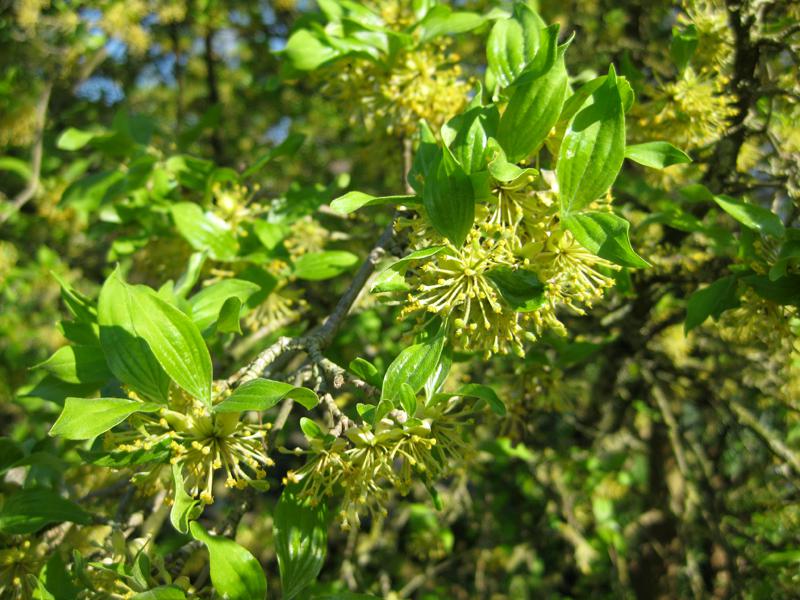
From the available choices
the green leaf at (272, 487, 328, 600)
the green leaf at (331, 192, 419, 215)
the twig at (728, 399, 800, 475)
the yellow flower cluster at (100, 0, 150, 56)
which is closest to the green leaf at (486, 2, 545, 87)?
the green leaf at (331, 192, 419, 215)

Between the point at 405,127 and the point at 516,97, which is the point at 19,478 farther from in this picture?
the point at 516,97

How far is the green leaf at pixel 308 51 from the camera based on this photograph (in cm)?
149

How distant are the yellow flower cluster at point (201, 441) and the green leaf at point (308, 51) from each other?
0.84 meters

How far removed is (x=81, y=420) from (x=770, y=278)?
114 cm

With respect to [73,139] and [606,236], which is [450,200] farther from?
[73,139]

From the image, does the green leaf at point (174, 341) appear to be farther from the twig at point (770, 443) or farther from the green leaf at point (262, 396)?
the twig at point (770, 443)

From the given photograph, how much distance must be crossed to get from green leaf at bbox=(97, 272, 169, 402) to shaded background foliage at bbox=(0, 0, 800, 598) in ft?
0.93

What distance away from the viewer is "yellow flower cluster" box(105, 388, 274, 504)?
1.04 metres

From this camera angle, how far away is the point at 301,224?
172 centimetres

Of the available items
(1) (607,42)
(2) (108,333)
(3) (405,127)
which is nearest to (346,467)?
(2) (108,333)

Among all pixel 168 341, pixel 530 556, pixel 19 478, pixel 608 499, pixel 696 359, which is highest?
pixel 168 341

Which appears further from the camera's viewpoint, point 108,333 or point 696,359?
point 696,359

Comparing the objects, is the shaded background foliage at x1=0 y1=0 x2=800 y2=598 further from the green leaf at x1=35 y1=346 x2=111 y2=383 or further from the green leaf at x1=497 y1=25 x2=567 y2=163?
the green leaf at x1=497 y1=25 x2=567 y2=163

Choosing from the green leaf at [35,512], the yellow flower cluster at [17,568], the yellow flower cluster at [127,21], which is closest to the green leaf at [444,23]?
the green leaf at [35,512]
